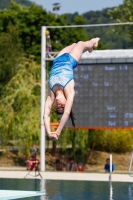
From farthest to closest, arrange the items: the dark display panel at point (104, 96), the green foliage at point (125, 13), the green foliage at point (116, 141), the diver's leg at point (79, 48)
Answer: the green foliage at point (125, 13) < the green foliage at point (116, 141) < the dark display panel at point (104, 96) < the diver's leg at point (79, 48)

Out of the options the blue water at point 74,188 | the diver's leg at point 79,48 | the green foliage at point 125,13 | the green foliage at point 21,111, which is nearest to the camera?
the diver's leg at point 79,48

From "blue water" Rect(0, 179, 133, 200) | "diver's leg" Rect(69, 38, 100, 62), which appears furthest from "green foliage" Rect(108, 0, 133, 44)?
"diver's leg" Rect(69, 38, 100, 62)

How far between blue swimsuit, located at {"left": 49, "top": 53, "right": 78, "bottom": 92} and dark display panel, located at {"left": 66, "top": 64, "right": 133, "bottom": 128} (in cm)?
1360

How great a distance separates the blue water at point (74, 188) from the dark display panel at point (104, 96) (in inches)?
125

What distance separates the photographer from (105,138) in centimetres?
3722

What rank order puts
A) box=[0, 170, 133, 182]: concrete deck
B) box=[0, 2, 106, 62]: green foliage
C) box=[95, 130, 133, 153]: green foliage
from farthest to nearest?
1. box=[0, 2, 106, 62]: green foliage
2. box=[95, 130, 133, 153]: green foliage
3. box=[0, 170, 133, 182]: concrete deck

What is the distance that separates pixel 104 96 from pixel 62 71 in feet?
47.1

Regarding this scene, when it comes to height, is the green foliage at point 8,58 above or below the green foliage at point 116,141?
above

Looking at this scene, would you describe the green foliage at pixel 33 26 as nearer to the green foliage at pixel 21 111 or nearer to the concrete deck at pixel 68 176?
the green foliage at pixel 21 111

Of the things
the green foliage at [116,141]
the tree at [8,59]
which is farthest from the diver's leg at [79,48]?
the green foliage at [116,141]

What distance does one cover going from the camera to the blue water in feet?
62.3

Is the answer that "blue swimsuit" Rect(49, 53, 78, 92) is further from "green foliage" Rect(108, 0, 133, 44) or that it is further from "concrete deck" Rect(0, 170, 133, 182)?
"green foliage" Rect(108, 0, 133, 44)

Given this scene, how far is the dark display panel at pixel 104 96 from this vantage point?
2595cm

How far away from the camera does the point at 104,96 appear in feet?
86.1
